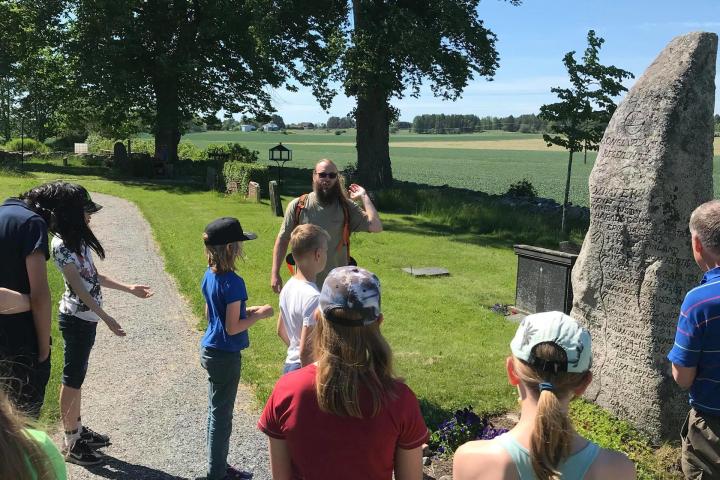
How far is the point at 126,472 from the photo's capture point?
4.61 meters

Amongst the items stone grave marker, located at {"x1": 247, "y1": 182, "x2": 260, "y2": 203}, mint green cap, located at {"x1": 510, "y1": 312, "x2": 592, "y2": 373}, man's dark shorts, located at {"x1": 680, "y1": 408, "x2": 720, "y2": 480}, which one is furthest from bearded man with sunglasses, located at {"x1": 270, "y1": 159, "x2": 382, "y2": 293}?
stone grave marker, located at {"x1": 247, "y1": 182, "x2": 260, "y2": 203}

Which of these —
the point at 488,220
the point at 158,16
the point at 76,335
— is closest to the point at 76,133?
the point at 158,16

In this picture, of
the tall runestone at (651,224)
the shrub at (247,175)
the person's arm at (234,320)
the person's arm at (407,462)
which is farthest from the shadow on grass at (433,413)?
the shrub at (247,175)

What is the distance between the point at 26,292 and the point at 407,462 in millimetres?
2605

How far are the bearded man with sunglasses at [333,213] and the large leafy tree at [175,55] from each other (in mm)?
19349

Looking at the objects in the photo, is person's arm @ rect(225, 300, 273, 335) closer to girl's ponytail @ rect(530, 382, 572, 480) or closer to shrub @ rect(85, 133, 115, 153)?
girl's ponytail @ rect(530, 382, 572, 480)

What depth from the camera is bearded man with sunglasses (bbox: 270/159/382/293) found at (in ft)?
17.5

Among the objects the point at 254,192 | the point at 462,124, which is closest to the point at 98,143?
the point at 254,192

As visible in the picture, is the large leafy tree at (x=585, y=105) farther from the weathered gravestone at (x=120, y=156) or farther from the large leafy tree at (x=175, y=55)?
the weathered gravestone at (x=120, y=156)

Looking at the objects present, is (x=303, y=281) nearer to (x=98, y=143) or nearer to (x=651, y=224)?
(x=651, y=224)

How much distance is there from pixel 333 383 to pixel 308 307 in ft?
4.58

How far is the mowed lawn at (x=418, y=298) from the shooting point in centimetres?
642

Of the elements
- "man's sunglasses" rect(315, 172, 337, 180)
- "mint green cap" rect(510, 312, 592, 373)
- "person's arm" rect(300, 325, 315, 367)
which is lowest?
"person's arm" rect(300, 325, 315, 367)

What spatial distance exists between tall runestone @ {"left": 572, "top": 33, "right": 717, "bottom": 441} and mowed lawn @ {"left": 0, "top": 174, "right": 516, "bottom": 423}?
1259mm
